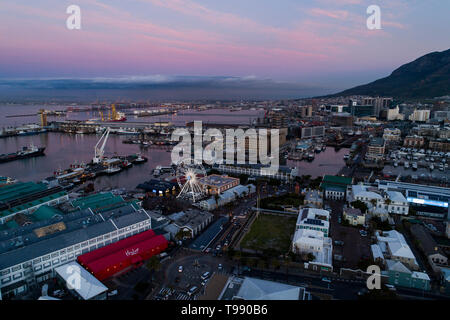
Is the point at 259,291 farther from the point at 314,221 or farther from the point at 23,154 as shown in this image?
the point at 23,154

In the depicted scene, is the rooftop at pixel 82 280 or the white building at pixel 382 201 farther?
the white building at pixel 382 201

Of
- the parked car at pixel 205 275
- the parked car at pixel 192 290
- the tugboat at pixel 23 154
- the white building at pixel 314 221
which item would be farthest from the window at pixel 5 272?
the tugboat at pixel 23 154

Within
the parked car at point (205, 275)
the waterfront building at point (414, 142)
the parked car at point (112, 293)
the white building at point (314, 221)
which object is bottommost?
the parked car at point (112, 293)

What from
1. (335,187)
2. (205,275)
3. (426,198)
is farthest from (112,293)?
(426,198)

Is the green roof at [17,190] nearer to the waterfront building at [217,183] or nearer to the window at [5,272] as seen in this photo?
the window at [5,272]

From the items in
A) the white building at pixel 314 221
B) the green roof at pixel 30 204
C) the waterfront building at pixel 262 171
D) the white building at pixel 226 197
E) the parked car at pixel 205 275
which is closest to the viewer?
the parked car at pixel 205 275

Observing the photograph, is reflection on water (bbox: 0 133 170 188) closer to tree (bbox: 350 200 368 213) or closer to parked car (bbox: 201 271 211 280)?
parked car (bbox: 201 271 211 280)
